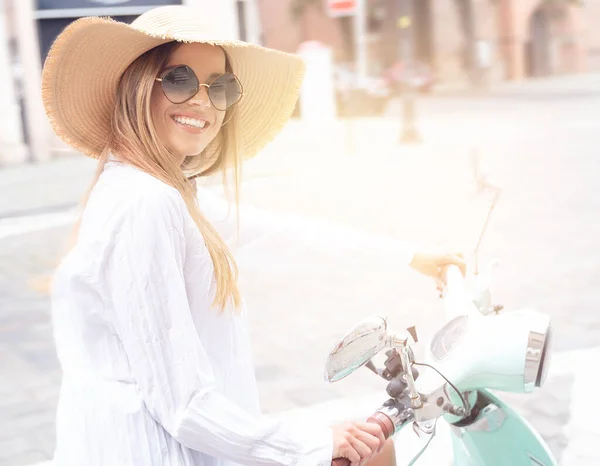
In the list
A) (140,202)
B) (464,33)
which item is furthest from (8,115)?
(464,33)

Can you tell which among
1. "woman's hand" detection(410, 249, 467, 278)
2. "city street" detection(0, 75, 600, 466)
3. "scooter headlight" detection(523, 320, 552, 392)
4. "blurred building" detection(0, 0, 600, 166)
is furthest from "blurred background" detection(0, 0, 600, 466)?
"blurred building" detection(0, 0, 600, 166)

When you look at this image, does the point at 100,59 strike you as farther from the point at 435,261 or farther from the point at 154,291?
the point at 435,261

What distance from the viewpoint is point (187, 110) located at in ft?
5.94

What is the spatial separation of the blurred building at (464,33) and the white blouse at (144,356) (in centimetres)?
4002

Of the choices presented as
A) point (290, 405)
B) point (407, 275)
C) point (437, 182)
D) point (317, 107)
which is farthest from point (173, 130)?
Answer: point (317, 107)

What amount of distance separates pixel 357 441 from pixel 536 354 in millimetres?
352

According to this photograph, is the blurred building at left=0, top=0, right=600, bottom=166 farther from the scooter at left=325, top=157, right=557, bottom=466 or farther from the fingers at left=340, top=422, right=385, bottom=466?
the fingers at left=340, top=422, right=385, bottom=466

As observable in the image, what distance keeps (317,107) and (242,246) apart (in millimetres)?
14116

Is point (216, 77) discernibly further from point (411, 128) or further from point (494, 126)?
point (494, 126)

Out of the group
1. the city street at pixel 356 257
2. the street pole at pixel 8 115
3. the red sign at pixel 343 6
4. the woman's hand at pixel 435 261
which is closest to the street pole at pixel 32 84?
the street pole at pixel 8 115

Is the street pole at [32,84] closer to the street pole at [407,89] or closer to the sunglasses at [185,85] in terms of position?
the street pole at [407,89]

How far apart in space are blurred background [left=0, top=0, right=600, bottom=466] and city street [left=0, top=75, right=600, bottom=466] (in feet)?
0.06

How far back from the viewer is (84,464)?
1.56m

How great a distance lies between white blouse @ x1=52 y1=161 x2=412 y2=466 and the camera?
4.96 ft
